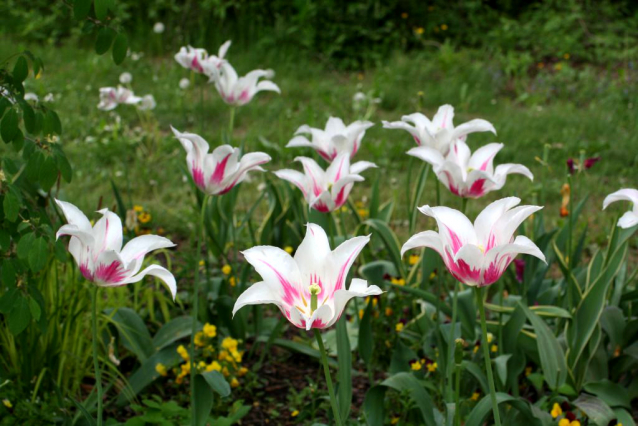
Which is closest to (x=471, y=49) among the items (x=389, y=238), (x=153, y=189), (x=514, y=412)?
(x=153, y=189)

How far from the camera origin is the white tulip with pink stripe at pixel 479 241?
1.43 meters

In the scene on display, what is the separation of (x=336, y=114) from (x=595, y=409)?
333cm

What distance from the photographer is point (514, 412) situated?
2174 mm

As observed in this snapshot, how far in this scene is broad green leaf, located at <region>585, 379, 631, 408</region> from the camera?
7.45ft

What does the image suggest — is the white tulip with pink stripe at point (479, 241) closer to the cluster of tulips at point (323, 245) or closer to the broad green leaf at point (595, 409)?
the cluster of tulips at point (323, 245)

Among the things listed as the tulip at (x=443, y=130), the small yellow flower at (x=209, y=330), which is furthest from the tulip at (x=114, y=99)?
the tulip at (x=443, y=130)

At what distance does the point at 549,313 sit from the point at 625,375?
433mm

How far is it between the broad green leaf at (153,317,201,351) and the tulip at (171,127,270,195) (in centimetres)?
68

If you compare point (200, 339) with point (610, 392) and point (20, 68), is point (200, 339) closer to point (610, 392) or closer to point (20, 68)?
point (20, 68)

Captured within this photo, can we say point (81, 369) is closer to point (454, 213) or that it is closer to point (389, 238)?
point (389, 238)

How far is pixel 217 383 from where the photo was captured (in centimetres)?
179

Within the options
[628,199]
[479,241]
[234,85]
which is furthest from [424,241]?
[234,85]

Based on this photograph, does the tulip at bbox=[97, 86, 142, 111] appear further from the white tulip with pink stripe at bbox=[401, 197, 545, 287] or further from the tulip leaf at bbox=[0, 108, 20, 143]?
the white tulip with pink stripe at bbox=[401, 197, 545, 287]

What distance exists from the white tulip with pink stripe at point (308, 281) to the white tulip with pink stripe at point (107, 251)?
21 cm
